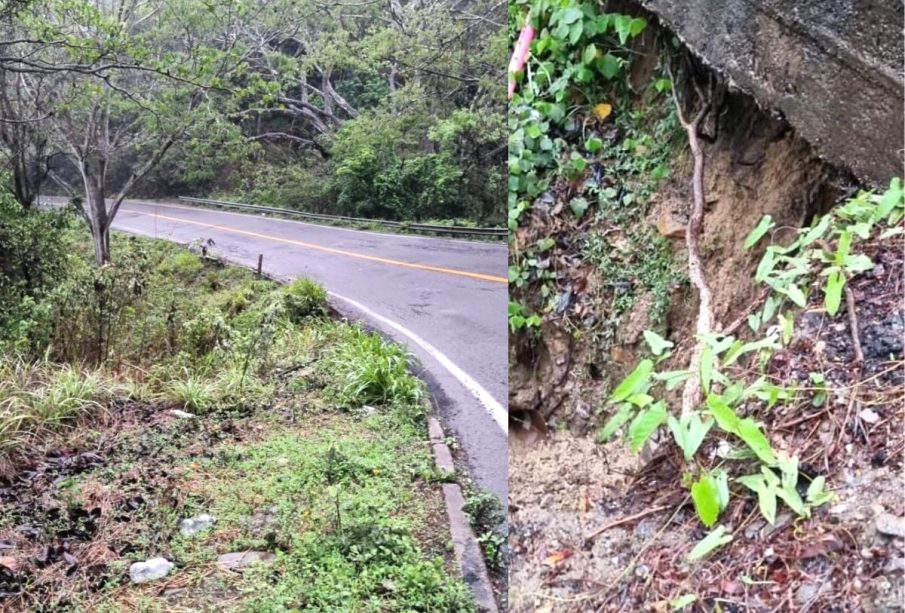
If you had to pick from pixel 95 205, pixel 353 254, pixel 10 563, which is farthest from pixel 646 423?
pixel 95 205

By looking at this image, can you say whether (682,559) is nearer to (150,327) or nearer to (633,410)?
(633,410)

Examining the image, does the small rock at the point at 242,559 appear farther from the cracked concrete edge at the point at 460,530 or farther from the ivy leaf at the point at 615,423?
the ivy leaf at the point at 615,423

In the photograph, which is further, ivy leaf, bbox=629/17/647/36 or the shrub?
the shrub

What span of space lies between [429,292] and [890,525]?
37.8 inches

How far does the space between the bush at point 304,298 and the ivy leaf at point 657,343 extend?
3.16 feet

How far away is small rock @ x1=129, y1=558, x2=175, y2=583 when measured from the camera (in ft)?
4.62

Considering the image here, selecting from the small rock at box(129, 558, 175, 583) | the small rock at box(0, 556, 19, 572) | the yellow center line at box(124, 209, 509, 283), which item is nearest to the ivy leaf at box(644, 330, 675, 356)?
the yellow center line at box(124, 209, 509, 283)

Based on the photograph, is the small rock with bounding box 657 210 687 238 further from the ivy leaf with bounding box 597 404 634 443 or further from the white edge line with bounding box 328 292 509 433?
the white edge line with bounding box 328 292 509 433

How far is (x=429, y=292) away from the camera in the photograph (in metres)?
1.32

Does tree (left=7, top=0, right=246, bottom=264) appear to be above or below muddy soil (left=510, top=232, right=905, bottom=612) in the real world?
above

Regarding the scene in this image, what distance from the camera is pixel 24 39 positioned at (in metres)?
1.96

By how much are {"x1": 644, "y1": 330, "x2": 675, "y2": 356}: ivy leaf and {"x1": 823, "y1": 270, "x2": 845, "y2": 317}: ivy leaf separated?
166mm

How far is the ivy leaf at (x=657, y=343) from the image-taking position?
68 centimetres

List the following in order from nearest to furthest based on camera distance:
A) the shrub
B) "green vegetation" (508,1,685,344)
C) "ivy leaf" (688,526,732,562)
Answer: "ivy leaf" (688,526,732,562), "green vegetation" (508,1,685,344), the shrub
